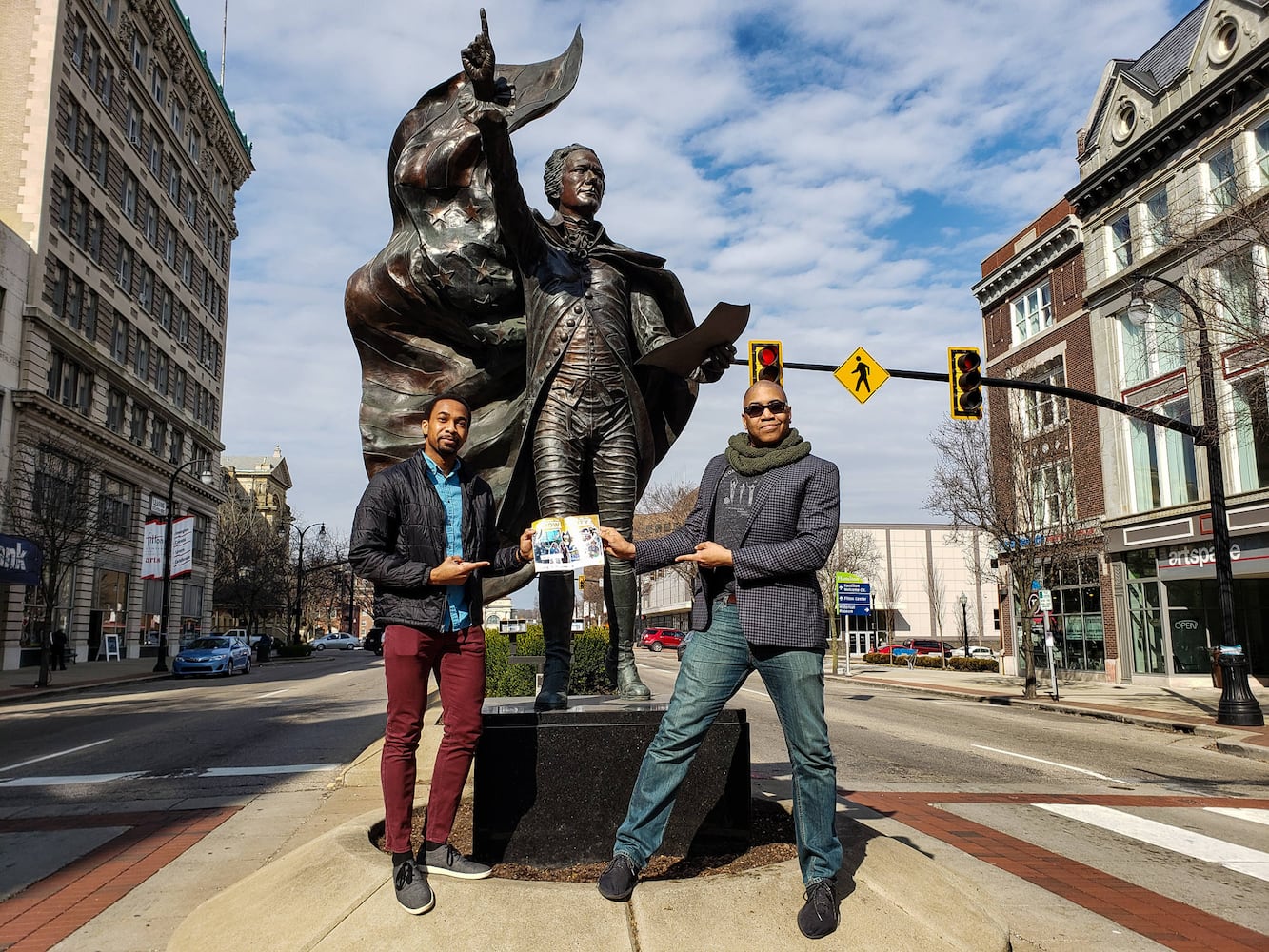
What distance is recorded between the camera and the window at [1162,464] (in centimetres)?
2411

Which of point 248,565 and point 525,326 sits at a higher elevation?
point 248,565

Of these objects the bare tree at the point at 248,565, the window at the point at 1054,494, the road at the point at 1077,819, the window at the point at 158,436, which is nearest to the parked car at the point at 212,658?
the window at the point at 158,436

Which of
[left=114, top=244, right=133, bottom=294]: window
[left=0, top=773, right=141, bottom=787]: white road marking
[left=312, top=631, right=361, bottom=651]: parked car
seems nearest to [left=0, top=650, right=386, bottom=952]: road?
[left=0, top=773, right=141, bottom=787]: white road marking

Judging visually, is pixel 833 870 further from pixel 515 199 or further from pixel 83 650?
pixel 83 650

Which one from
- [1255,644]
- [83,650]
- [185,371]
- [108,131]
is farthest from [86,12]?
[1255,644]

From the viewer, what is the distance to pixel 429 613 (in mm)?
3314

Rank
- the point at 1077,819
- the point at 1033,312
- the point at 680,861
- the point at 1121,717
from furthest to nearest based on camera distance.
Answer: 1. the point at 1033,312
2. the point at 1121,717
3. the point at 1077,819
4. the point at 680,861

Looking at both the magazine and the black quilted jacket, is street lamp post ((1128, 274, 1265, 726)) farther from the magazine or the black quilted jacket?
the black quilted jacket

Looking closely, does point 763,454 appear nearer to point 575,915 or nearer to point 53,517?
point 575,915

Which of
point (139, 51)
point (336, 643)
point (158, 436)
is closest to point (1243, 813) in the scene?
point (158, 436)

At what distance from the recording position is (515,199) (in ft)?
15.3

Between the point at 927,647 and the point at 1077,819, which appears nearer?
the point at 1077,819

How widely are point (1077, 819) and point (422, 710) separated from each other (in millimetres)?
5677

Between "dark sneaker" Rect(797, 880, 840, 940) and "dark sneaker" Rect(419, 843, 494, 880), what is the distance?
109 centimetres
